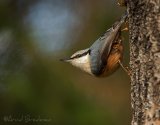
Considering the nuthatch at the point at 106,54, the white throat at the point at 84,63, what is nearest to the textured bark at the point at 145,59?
the nuthatch at the point at 106,54

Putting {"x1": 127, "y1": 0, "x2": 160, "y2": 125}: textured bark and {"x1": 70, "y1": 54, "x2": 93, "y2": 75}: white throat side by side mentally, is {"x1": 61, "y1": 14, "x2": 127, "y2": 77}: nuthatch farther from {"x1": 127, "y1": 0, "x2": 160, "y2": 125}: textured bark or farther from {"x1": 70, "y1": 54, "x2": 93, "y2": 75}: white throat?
{"x1": 127, "y1": 0, "x2": 160, "y2": 125}: textured bark

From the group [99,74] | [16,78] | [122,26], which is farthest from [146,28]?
[16,78]

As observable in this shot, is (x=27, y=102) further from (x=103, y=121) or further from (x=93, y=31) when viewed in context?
(x=93, y=31)

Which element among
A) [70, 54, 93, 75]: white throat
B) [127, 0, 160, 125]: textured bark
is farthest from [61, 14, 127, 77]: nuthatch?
[127, 0, 160, 125]: textured bark

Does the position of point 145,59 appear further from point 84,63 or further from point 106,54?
point 84,63

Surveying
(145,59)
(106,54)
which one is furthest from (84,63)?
(145,59)
